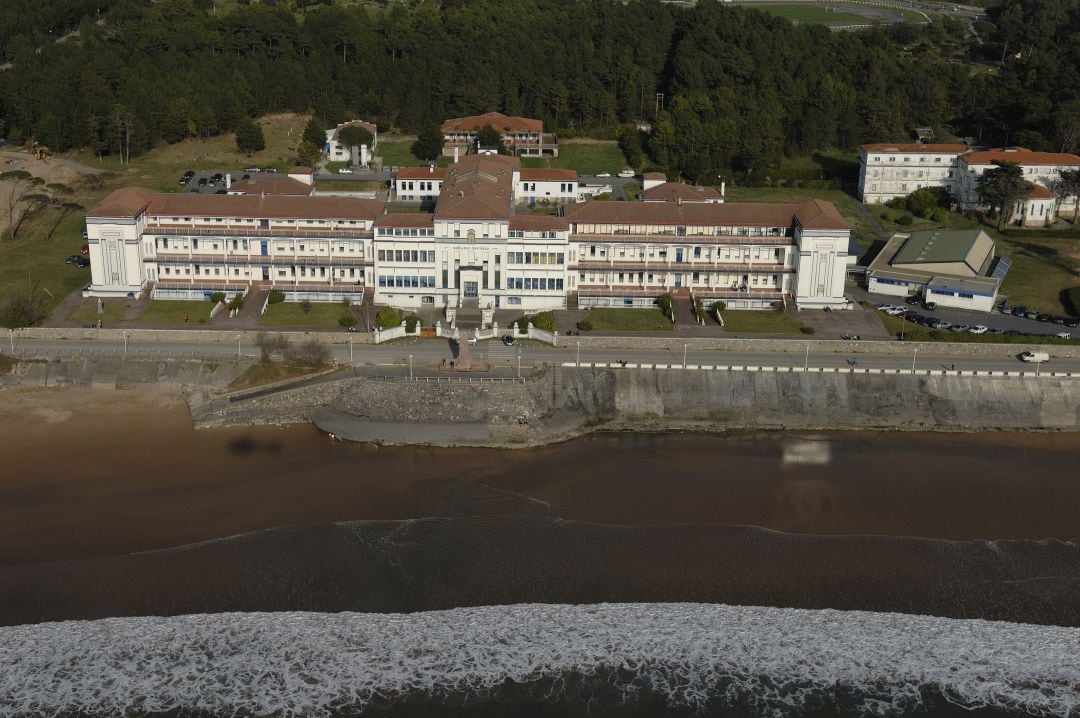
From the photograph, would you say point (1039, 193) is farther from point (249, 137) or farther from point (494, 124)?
point (249, 137)

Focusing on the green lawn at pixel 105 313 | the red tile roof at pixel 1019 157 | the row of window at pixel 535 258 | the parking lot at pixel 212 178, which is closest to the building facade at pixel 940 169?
the red tile roof at pixel 1019 157

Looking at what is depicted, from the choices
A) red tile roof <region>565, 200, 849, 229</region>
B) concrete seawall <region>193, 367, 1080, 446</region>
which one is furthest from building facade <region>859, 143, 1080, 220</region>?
concrete seawall <region>193, 367, 1080, 446</region>

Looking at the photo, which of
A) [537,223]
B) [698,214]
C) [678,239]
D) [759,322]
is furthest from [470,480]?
[698,214]

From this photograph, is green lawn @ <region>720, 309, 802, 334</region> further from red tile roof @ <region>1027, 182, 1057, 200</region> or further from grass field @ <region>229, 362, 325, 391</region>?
red tile roof @ <region>1027, 182, 1057, 200</region>

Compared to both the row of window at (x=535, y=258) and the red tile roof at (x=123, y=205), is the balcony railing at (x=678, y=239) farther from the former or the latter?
the red tile roof at (x=123, y=205)

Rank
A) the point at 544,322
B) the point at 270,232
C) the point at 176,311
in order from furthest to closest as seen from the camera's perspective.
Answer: the point at 270,232 < the point at 176,311 < the point at 544,322
